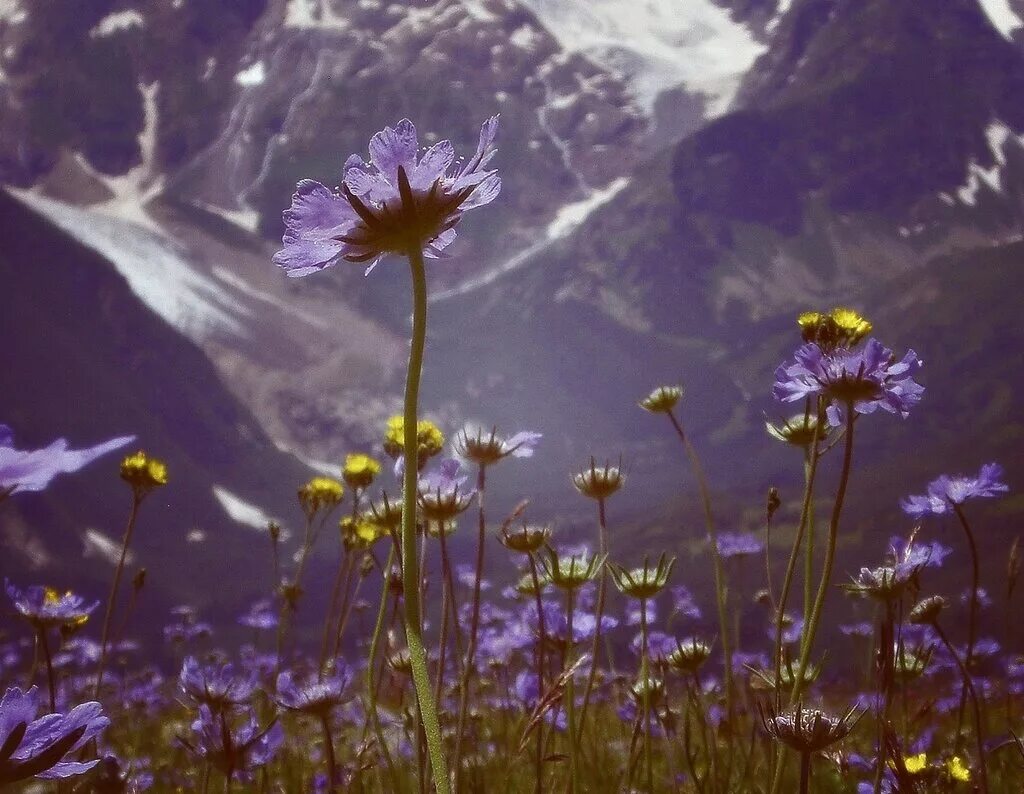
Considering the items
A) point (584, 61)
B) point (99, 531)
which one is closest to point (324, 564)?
point (99, 531)

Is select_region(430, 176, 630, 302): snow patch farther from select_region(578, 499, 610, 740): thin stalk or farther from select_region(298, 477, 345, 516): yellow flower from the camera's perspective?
select_region(578, 499, 610, 740): thin stalk

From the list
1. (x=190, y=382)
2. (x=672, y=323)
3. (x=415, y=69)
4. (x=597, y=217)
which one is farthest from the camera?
(x=415, y=69)

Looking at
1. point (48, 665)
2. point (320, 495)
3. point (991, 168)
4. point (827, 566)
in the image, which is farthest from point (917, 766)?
point (991, 168)

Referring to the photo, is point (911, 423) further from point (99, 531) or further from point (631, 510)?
point (99, 531)

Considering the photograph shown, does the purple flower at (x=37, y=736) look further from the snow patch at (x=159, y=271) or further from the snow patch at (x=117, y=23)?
the snow patch at (x=117, y=23)

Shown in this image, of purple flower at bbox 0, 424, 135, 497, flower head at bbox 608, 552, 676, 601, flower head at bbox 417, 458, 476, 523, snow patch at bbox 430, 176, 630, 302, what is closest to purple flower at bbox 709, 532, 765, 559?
flower head at bbox 608, 552, 676, 601

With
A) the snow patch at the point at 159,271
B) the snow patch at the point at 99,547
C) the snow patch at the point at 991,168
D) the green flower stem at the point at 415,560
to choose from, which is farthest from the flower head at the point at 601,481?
the snow patch at the point at 991,168
